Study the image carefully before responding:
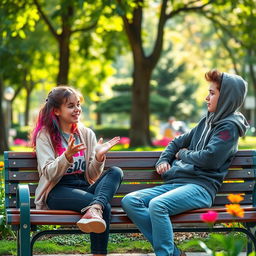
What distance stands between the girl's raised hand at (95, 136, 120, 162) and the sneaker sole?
0.60m

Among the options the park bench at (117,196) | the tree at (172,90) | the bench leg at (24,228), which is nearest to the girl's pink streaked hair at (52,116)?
the park bench at (117,196)

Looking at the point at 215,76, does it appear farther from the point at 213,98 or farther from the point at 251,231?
the point at 251,231

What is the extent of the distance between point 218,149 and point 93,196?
3.14 ft

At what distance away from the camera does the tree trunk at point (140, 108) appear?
19609 millimetres

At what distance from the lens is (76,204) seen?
204 inches

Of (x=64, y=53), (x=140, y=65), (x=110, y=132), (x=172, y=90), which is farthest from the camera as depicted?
(x=172, y=90)

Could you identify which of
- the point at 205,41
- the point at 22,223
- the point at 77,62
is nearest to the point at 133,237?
the point at 22,223

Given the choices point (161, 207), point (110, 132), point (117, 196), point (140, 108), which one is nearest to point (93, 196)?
point (161, 207)

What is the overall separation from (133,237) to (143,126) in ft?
44.2

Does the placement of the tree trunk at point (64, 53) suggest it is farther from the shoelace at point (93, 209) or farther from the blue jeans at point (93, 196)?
the shoelace at point (93, 209)

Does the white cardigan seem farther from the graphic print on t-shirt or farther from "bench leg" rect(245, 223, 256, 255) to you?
"bench leg" rect(245, 223, 256, 255)

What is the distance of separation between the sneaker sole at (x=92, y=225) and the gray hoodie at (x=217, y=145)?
83cm

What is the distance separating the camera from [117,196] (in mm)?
5824

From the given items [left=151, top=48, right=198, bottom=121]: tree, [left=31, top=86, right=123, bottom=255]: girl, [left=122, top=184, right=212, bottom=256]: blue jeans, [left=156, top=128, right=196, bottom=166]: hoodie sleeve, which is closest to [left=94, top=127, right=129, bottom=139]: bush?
[left=151, top=48, right=198, bottom=121]: tree
